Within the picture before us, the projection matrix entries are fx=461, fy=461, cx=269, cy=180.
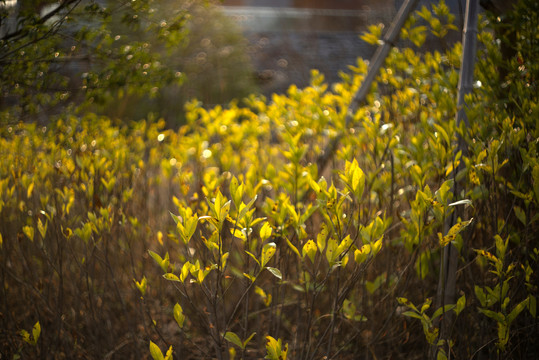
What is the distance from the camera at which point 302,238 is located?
1387 millimetres

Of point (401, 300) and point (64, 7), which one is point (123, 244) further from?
point (401, 300)

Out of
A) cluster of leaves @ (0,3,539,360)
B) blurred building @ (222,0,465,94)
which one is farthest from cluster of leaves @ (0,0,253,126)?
blurred building @ (222,0,465,94)

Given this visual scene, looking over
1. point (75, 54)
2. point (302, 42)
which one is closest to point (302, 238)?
point (75, 54)

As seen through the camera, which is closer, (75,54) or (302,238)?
(302,238)

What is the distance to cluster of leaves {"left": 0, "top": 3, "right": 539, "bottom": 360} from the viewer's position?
1.35m

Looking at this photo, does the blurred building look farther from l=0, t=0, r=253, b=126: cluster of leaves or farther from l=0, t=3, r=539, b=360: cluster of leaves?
l=0, t=3, r=539, b=360: cluster of leaves

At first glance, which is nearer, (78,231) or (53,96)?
(78,231)

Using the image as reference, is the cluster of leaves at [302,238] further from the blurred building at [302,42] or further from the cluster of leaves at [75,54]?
the blurred building at [302,42]

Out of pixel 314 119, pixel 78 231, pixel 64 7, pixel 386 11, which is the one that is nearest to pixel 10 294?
pixel 78 231

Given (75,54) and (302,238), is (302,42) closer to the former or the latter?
(75,54)

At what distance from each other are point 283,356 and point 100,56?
166 cm

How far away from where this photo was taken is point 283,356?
3.99ft

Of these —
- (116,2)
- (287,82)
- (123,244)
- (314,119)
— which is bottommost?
(287,82)

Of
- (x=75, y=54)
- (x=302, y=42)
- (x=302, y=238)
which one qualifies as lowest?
(x=302, y=42)
